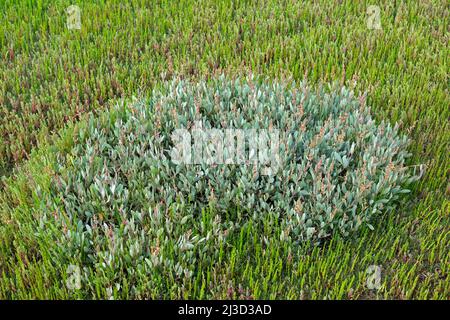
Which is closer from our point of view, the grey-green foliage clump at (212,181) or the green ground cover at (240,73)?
the green ground cover at (240,73)

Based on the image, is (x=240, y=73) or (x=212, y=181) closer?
(x=212, y=181)

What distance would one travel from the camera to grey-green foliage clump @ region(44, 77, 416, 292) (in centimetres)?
442

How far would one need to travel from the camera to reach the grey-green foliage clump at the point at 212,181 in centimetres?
442

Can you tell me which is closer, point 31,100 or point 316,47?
point 31,100

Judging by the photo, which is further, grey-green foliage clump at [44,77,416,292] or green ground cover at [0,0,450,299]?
grey-green foliage clump at [44,77,416,292]

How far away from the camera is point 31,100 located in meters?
6.70

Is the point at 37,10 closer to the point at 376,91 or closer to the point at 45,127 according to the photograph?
the point at 45,127

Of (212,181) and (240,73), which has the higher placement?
(240,73)

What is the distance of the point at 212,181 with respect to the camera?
191 inches

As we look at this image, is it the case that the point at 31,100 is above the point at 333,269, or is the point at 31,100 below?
above

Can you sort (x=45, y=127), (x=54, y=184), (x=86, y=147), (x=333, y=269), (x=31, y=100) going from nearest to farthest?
(x=333, y=269)
(x=54, y=184)
(x=86, y=147)
(x=45, y=127)
(x=31, y=100)
